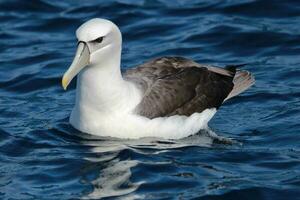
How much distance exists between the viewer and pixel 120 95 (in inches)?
428

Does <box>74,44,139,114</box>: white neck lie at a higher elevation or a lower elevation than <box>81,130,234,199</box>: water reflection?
higher

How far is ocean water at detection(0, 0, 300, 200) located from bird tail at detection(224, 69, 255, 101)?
0.29 meters

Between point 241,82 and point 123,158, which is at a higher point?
point 241,82

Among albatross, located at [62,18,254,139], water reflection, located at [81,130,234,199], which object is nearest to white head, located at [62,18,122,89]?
albatross, located at [62,18,254,139]

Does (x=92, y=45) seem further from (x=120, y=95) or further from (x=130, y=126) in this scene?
(x=130, y=126)

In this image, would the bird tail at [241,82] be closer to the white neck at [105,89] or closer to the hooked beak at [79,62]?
the white neck at [105,89]

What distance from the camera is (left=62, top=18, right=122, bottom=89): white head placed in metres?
10.5

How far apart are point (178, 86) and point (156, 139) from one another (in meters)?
0.75

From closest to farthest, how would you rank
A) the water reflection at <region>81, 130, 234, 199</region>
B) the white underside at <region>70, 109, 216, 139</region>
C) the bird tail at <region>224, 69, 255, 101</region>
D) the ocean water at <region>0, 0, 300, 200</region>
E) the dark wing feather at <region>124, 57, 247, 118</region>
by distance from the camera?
the water reflection at <region>81, 130, 234, 199</region> < the ocean water at <region>0, 0, 300, 200</region> < the white underside at <region>70, 109, 216, 139</region> < the dark wing feather at <region>124, 57, 247, 118</region> < the bird tail at <region>224, 69, 255, 101</region>

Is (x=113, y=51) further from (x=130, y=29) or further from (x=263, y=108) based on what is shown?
(x=130, y=29)

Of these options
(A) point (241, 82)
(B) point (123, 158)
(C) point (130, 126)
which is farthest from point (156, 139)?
(A) point (241, 82)

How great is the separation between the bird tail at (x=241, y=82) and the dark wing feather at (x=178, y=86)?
2.2 inches

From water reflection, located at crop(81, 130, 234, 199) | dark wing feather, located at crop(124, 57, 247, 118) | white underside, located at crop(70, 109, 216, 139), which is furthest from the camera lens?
dark wing feather, located at crop(124, 57, 247, 118)

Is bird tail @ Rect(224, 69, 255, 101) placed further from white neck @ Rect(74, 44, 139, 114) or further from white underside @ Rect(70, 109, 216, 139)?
white neck @ Rect(74, 44, 139, 114)
